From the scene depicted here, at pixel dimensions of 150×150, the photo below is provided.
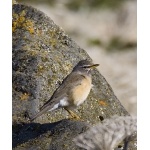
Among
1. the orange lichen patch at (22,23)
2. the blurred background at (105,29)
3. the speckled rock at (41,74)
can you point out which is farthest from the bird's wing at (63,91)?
the blurred background at (105,29)

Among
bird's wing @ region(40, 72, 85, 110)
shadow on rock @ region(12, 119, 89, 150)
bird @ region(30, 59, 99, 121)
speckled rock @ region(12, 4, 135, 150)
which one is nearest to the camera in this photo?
shadow on rock @ region(12, 119, 89, 150)

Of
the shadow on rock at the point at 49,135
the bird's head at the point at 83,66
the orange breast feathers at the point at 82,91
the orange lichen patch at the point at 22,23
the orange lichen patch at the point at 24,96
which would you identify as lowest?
the shadow on rock at the point at 49,135

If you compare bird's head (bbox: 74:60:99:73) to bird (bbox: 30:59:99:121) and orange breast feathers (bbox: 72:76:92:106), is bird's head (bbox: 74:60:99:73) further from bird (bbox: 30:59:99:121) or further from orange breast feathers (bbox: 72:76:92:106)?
orange breast feathers (bbox: 72:76:92:106)

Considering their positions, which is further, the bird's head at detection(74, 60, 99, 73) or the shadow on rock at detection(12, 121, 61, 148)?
the bird's head at detection(74, 60, 99, 73)

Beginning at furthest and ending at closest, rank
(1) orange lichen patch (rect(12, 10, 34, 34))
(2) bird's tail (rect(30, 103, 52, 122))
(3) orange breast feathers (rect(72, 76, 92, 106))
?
(1) orange lichen patch (rect(12, 10, 34, 34))
(3) orange breast feathers (rect(72, 76, 92, 106))
(2) bird's tail (rect(30, 103, 52, 122))

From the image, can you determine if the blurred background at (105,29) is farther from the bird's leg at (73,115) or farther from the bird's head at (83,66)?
the bird's leg at (73,115)

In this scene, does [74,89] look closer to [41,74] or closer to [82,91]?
[82,91]

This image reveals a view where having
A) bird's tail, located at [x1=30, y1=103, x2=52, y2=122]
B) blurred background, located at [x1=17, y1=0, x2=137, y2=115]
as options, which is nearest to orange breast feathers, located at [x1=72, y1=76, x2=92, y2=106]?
bird's tail, located at [x1=30, y1=103, x2=52, y2=122]

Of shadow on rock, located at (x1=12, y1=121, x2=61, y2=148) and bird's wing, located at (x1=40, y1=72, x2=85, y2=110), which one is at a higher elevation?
bird's wing, located at (x1=40, y1=72, x2=85, y2=110)
